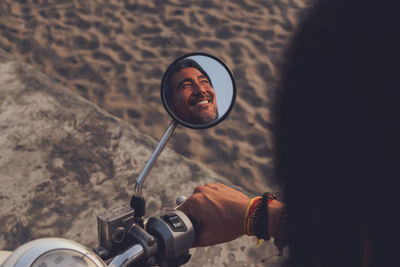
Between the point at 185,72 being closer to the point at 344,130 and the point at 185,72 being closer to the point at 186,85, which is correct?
the point at 186,85

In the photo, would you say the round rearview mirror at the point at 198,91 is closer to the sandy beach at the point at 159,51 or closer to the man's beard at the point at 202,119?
the man's beard at the point at 202,119

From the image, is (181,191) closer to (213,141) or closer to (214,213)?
(213,141)

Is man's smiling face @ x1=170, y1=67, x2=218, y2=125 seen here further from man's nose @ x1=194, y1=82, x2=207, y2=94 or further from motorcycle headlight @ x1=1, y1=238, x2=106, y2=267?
motorcycle headlight @ x1=1, y1=238, x2=106, y2=267

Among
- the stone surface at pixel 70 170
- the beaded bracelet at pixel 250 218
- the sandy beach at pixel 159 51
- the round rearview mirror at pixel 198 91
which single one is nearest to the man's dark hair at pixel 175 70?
the round rearview mirror at pixel 198 91

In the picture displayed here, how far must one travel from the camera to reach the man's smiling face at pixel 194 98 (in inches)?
48.4

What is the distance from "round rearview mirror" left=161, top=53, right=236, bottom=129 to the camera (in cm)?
124

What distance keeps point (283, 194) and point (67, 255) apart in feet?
1.62

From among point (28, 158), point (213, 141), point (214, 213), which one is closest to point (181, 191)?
point (213, 141)

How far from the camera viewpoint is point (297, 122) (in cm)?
81

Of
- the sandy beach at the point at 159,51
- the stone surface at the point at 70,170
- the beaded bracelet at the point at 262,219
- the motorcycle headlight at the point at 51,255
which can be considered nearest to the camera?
the motorcycle headlight at the point at 51,255

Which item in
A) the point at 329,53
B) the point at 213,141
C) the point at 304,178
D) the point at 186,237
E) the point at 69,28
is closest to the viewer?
the point at 329,53

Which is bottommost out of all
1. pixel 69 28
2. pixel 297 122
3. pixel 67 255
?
pixel 69 28

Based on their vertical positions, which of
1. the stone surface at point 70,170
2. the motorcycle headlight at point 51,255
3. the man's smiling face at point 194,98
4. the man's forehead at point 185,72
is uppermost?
the man's forehead at point 185,72

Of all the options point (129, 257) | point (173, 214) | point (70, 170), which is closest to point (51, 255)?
point (129, 257)
